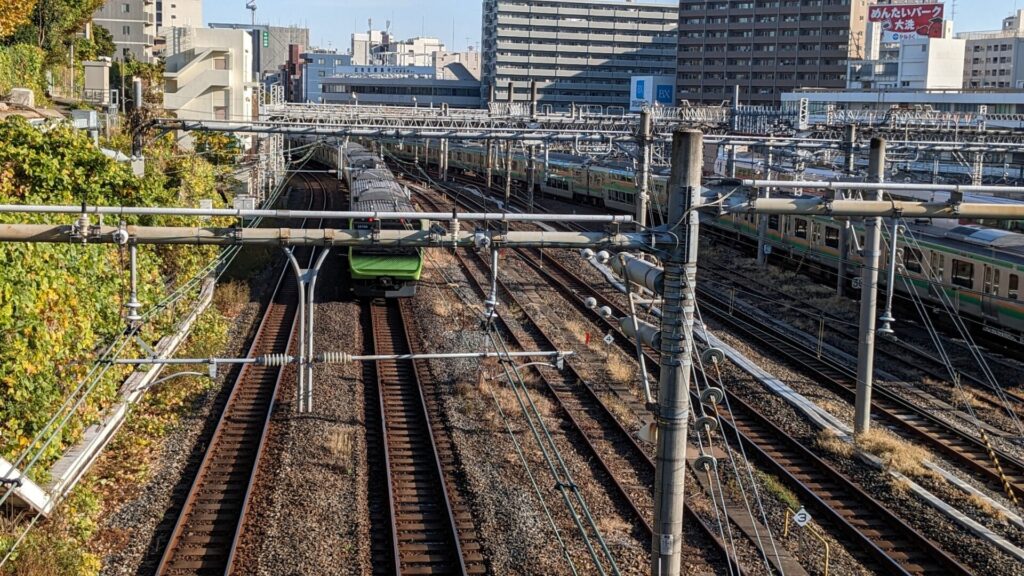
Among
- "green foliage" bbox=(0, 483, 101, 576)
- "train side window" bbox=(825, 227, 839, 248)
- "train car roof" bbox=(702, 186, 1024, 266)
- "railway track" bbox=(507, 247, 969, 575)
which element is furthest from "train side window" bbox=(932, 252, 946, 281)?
"green foliage" bbox=(0, 483, 101, 576)

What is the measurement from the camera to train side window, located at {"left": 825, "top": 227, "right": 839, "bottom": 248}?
23.0m

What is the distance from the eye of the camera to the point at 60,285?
10.7 metres

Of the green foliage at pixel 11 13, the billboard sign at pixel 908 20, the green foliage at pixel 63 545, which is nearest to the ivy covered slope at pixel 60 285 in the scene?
the green foliage at pixel 63 545

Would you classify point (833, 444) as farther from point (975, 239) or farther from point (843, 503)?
point (975, 239)

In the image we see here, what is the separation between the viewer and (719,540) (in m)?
9.77

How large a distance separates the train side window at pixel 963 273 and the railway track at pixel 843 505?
5872 millimetres

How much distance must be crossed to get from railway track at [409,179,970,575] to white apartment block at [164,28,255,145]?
2810cm

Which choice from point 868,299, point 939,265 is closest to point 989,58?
point 939,265

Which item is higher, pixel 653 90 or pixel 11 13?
pixel 653 90

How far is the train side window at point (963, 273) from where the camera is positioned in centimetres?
1823

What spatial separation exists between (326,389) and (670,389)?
28.3 feet

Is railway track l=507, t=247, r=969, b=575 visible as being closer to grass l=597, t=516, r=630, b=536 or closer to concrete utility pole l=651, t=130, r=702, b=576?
concrete utility pole l=651, t=130, r=702, b=576

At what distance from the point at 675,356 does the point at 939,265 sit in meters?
14.3

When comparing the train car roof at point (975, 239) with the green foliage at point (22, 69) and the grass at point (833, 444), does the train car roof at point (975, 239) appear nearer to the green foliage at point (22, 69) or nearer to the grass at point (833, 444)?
the grass at point (833, 444)
